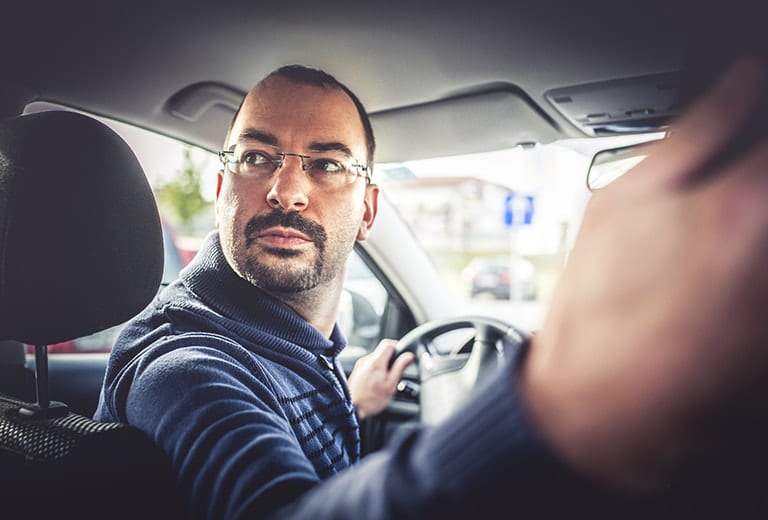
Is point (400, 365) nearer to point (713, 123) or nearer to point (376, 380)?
point (376, 380)

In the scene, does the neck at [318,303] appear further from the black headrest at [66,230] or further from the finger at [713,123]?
the finger at [713,123]

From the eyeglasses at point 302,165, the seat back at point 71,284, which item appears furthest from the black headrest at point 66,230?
the eyeglasses at point 302,165

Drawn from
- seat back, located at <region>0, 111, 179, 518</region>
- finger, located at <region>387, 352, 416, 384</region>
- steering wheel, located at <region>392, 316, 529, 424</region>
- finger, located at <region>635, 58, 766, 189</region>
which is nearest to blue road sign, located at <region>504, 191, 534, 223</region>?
steering wheel, located at <region>392, 316, 529, 424</region>

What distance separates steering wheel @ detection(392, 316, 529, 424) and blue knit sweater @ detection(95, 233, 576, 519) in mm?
575

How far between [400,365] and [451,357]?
0.22 m

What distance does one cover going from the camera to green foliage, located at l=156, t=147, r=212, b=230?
3.08 m

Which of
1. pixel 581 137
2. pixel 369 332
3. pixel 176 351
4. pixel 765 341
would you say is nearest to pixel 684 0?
pixel 581 137

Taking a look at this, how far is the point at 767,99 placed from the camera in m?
0.43

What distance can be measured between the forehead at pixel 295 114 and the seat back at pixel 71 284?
48 centimetres

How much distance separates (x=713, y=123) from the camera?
42cm

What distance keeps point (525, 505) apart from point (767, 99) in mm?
347

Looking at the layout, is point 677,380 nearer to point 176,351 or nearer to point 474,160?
point 176,351

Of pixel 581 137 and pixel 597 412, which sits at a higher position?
pixel 581 137

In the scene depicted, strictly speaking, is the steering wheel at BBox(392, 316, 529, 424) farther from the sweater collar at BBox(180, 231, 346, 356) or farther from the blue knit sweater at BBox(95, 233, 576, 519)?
the sweater collar at BBox(180, 231, 346, 356)
